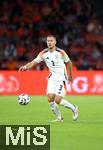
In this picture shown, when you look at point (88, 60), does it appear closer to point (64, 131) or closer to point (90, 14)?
point (90, 14)

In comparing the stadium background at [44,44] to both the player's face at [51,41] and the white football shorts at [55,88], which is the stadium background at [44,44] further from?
the player's face at [51,41]

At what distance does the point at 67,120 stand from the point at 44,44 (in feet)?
44.3

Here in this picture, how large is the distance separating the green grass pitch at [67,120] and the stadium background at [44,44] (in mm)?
33

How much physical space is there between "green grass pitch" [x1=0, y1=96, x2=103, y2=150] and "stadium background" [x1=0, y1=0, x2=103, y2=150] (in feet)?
0.11

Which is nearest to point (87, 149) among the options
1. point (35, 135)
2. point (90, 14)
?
point (35, 135)

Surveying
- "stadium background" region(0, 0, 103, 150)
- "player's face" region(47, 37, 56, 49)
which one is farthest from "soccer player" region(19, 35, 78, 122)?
"stadium background" region(0, 0, 103, 150)

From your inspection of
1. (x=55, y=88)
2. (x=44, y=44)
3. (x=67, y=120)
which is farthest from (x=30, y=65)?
(x=44, y=44)

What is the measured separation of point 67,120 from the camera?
15344 millimetres

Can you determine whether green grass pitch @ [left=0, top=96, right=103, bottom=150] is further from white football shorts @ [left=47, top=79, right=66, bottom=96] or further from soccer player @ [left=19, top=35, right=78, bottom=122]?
white football shorts @ [left=47, top=79, right=66, bottom=96]

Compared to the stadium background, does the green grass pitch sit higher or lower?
lower

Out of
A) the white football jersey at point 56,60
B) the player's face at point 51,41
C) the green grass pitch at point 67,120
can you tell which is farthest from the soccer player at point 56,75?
the green grass pitch at point 67,120

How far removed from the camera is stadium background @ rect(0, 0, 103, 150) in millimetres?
23922

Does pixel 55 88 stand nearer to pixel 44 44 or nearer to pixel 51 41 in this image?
pixel 51 41

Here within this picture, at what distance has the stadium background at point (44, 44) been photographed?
2392cm
